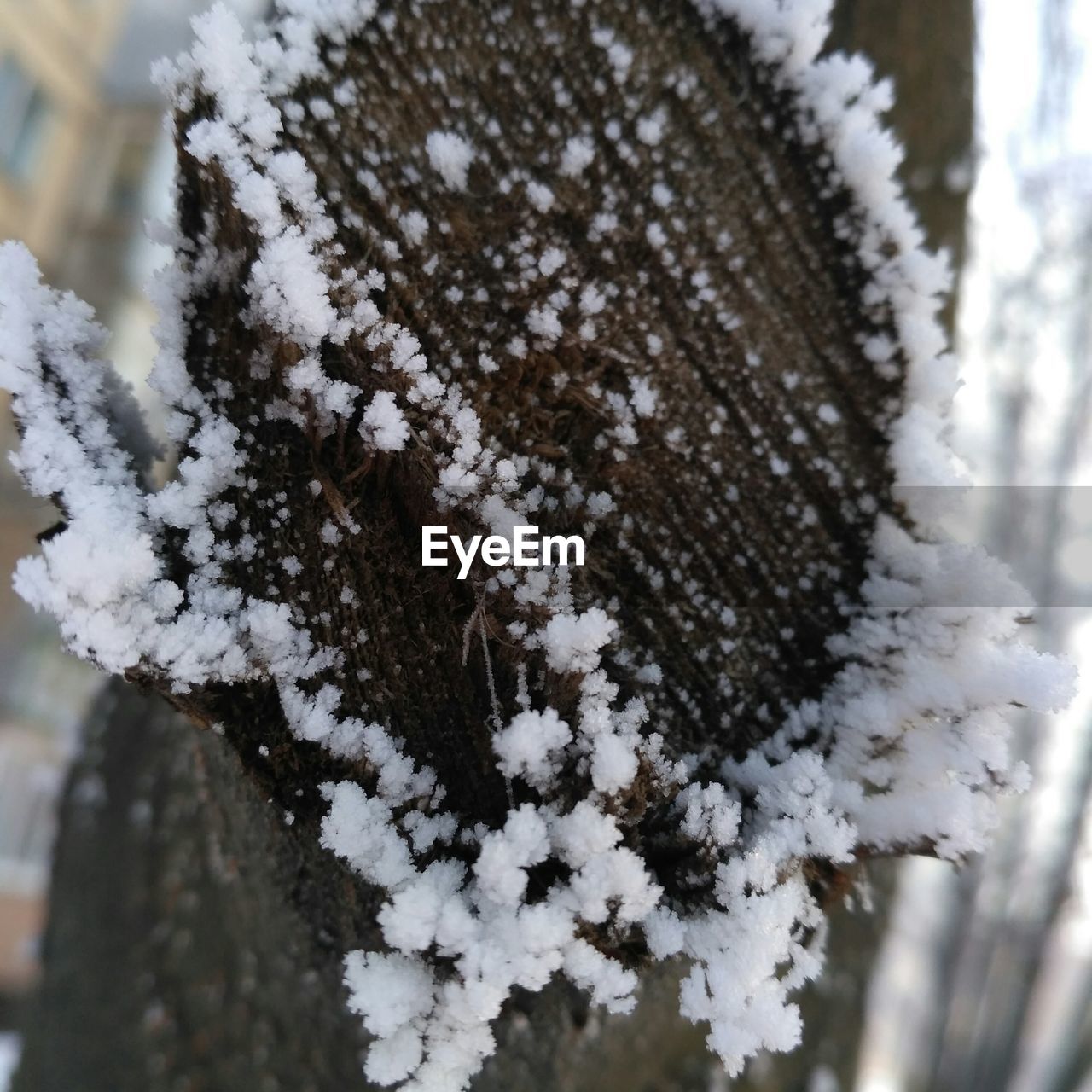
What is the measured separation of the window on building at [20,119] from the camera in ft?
17.0

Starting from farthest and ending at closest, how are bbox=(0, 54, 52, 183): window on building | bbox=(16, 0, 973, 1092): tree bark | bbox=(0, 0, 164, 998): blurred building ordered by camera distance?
bbox=(0, 54, 52, 183): window on building < bbox=(0, 0, 164, 998): blurred building < bbox=(16, 0, 973, 1092): tree bark

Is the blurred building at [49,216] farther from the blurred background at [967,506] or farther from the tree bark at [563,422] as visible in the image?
the tree bark at [563,422]

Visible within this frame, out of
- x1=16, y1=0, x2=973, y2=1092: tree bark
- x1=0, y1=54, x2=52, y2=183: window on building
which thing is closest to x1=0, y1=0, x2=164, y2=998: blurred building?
x1=0, y1=54, x2=52, y2=183: window on building

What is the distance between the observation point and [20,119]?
532 cm

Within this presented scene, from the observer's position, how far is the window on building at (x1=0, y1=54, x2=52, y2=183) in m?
5.18

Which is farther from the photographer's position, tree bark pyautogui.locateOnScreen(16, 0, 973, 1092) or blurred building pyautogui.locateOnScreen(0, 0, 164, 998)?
blurred building pyautogui.locateOnScreen(0, 0, 164, 998)

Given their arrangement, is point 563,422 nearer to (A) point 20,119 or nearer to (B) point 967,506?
(B) point 967,506

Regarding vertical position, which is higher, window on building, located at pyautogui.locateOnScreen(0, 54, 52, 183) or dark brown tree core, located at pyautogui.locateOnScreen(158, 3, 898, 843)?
window on building, located at pyautogui.locateOnScreen(0, 54, 52, 183)

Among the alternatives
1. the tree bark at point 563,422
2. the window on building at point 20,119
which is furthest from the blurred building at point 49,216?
the tree bark at point 563,422

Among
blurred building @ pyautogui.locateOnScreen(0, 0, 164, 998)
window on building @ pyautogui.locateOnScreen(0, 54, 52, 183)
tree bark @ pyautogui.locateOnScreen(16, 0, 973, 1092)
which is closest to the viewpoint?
tree bark @ pyautogui.locateOnScreen(16, 0, 973, 1092)

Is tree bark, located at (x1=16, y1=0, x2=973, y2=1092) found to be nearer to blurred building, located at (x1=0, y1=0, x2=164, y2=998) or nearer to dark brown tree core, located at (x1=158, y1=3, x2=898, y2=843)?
dark brown tree core, located at (x1=158, y1=3, x2=898, y2=843)

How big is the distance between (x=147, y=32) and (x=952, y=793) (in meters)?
7.66

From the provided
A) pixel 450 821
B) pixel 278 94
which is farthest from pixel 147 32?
pixel 450 821

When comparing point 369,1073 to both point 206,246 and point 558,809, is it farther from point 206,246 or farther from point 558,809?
point 206,246
